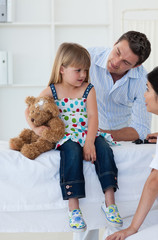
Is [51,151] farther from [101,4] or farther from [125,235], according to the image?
[101,4]

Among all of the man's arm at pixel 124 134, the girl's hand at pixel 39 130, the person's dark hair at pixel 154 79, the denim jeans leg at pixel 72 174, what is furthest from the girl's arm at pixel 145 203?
the man's arm at pixel 124 134

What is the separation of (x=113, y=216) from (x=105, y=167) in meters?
0.20

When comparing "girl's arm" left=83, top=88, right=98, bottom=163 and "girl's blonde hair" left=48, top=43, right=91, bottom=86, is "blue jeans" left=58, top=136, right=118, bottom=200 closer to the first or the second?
"girl's arm" left=83, top=88, right=98, bottom=163

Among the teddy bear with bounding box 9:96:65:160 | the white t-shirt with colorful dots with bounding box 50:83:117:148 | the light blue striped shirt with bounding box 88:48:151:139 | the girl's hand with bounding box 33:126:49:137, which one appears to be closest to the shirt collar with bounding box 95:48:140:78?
the light blue striped shirt with bounding box 88:48:151:139

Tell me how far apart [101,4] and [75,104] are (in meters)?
1.85

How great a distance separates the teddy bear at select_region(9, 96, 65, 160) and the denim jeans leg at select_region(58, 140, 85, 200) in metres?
0.12

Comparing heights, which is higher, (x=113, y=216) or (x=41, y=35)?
(x=41, y=35)

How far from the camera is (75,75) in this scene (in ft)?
5.65

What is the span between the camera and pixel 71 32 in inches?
129

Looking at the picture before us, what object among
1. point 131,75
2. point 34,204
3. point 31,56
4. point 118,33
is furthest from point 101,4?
point 34,204

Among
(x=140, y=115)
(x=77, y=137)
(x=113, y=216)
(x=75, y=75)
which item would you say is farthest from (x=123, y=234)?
(x=140, y=115)

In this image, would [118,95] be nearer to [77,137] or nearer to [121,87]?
[121,87]

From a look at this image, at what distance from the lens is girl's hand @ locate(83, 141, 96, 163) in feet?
5.11

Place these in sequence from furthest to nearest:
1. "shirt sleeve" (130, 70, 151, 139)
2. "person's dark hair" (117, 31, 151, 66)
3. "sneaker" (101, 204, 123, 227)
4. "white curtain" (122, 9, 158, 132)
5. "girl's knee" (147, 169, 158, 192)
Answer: "white curtain" (122, 9, 158, 132)
"shirt sleeve" (130, 70, 151, 139)
"person's dark hair" (117, 31, 151, 66)
"sneaker" (101, 204, 123, 227)
"girl's knee" (147, 169, 158, 192)
